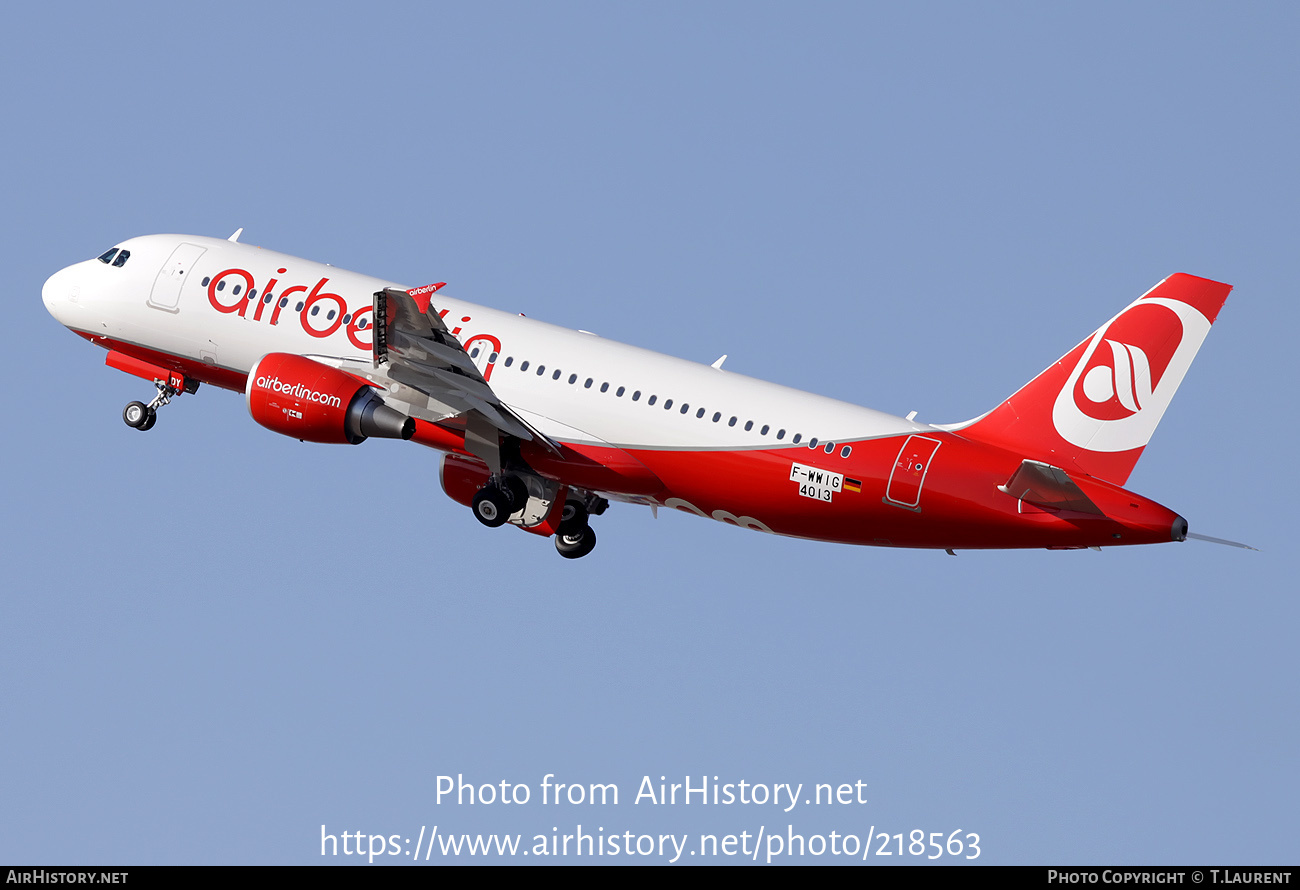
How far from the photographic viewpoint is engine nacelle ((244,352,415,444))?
131 ft

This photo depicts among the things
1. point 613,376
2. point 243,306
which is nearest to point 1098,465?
point 613,376

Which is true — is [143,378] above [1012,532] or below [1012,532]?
above

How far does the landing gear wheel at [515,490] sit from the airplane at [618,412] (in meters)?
0.05

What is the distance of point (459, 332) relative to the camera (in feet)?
137

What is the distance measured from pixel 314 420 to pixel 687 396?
26.8 feet

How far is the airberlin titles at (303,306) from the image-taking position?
41812 millimetres

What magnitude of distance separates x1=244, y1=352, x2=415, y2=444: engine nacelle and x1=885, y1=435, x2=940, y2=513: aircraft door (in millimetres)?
10635

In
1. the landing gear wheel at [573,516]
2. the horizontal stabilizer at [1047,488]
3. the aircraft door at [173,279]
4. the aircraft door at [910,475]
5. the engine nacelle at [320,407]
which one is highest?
the aircraft door at [173,279]

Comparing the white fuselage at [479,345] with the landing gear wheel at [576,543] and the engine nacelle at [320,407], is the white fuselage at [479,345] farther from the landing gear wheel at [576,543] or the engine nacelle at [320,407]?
the landing gear wheel at [576,543]

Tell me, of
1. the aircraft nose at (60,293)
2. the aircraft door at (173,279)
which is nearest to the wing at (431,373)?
the aircraft door at (173,279)

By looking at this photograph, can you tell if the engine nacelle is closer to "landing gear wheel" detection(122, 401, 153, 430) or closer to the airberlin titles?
the airberlin titles

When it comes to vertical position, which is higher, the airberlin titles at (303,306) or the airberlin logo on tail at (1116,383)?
the airberlin titles at (303,306)

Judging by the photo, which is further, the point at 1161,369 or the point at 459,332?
the point at 459,332

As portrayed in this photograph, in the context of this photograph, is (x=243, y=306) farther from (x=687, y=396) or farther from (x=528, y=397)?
(x=687, y=396)
